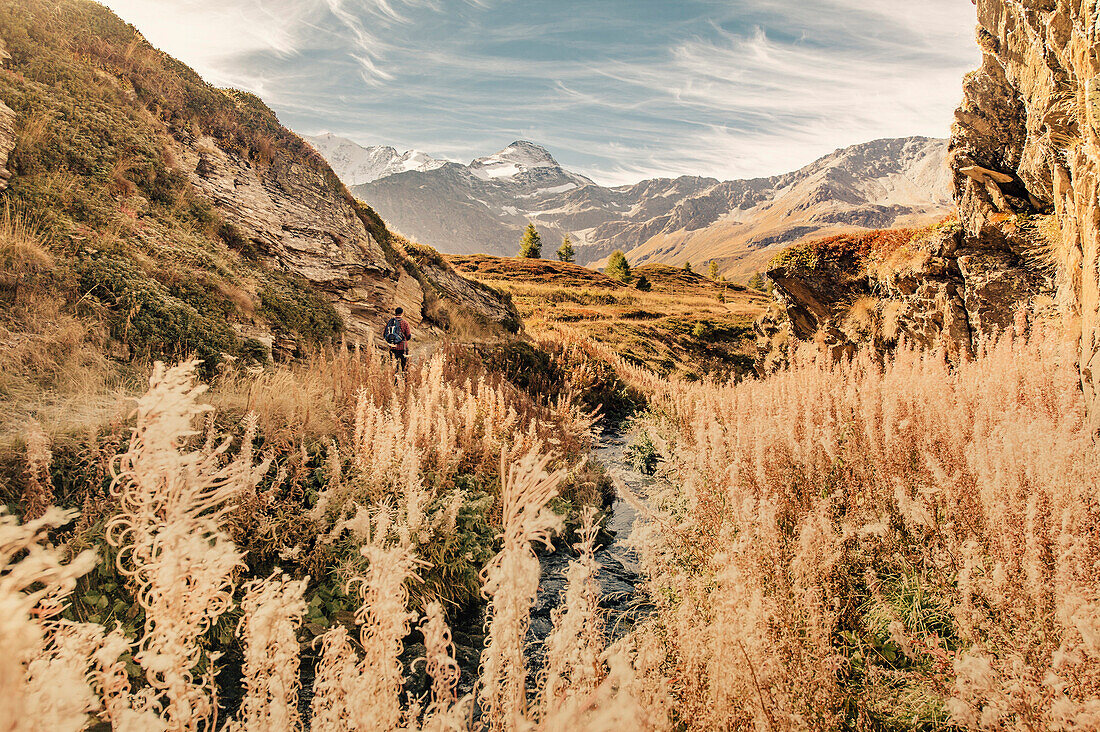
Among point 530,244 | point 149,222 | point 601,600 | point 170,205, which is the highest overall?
point 530,244

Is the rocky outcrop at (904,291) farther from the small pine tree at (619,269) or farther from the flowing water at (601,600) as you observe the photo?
the small pine tree at (619,269)

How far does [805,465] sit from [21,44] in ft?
52.4

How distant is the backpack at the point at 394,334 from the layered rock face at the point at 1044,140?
436 inches

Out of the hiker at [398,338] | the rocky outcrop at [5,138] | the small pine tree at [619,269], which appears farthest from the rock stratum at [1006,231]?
the small pine tree at [619,269]

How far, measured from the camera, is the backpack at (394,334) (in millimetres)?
11531

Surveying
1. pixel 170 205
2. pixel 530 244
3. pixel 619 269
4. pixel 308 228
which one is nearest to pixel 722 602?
pixel 170 205

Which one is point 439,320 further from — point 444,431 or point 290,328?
point 444,431

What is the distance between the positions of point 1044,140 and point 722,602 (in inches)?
355

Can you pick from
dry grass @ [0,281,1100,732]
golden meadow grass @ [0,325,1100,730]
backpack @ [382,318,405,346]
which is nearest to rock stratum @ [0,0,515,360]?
backpack @ [382,318,405,346]

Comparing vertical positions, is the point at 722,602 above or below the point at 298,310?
below

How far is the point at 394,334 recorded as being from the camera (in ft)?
38.0

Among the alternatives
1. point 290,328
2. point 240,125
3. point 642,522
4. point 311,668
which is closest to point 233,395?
point 311,668

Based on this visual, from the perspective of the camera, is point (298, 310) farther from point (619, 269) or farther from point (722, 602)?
point (619, 269)

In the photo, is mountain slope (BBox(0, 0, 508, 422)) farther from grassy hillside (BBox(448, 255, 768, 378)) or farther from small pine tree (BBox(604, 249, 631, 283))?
small pine tree (BBox(604, 249, 631, 283))
